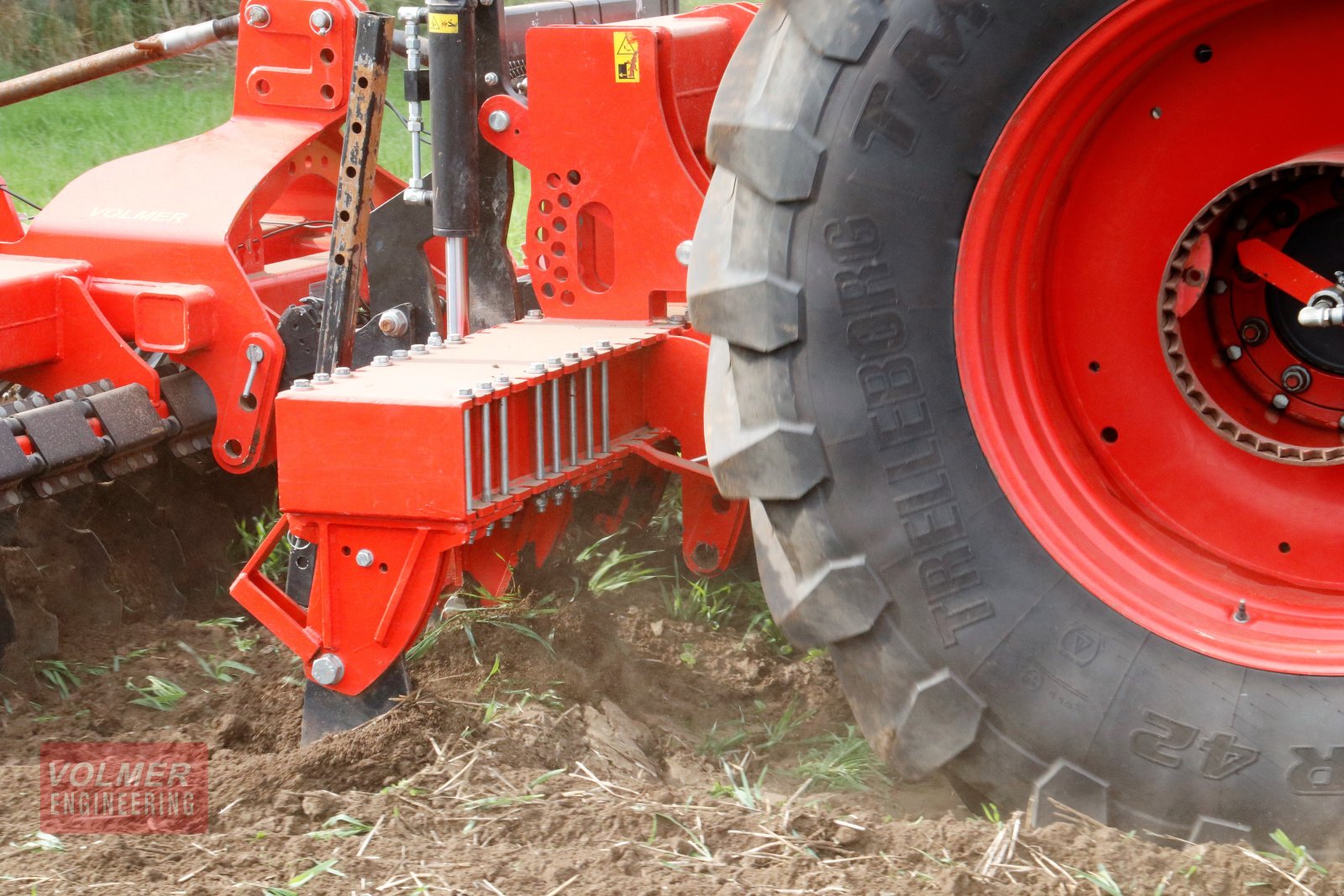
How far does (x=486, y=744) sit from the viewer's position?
8.49ft

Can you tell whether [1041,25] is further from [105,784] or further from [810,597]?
[105,784]

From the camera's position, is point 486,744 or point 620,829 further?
point 486,744

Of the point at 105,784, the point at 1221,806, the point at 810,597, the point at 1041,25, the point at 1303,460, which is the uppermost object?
the point at 1041,25

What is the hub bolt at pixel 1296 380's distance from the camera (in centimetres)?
208

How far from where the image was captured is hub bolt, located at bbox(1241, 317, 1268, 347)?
6.88 feet

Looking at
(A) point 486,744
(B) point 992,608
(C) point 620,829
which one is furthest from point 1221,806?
(A) point 486,744

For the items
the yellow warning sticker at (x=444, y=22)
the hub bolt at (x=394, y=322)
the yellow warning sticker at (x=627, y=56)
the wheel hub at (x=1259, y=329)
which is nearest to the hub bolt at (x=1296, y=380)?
the wheel hub at (x=1259, y=329)

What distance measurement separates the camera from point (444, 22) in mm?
3094

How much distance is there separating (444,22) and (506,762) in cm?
149

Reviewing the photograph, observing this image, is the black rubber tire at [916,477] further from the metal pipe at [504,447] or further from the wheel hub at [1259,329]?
the metal pipe at [504,447]

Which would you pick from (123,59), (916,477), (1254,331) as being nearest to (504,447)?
(916,477)

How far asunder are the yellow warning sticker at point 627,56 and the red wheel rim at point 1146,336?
3.83 ft

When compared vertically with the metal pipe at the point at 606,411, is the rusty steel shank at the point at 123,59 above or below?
above

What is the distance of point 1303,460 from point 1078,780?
1.73ft
